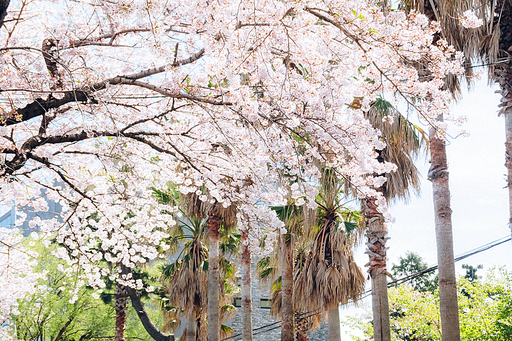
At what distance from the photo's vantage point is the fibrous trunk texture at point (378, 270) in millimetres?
9422

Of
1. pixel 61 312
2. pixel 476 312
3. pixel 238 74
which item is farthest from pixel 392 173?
pixel 61 312

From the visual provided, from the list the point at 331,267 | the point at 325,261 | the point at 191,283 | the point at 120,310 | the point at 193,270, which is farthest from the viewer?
the point at 120,310

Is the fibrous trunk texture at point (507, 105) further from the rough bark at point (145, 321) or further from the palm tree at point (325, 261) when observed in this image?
the rough bark at point (145, 321)

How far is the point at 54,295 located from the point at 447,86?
1649 cm

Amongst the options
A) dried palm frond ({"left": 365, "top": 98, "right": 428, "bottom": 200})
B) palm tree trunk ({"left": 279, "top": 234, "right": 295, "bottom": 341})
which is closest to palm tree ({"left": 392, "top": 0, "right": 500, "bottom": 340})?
dried palm frond ({"left": 365, "top": 98, "right": 428, "bottom": 200})

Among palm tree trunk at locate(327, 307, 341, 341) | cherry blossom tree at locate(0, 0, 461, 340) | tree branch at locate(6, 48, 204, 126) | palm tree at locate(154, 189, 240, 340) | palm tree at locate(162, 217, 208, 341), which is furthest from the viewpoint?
palm tree at locate(162, 217, 208, 341)

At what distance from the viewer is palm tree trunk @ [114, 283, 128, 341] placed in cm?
1708

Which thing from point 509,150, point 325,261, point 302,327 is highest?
point 509,150

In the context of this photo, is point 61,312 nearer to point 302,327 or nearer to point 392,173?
point 302,327

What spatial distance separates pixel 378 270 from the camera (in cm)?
1000

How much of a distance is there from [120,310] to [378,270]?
11348 millimetres

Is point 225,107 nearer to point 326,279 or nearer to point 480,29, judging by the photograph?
point 480,29

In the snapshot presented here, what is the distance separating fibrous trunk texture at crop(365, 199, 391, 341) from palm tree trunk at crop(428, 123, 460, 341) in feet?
6.02

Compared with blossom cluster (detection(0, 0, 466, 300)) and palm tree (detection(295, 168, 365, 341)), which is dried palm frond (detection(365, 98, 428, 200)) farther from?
blossom cluster (detection(0, 0, 466, 300))
